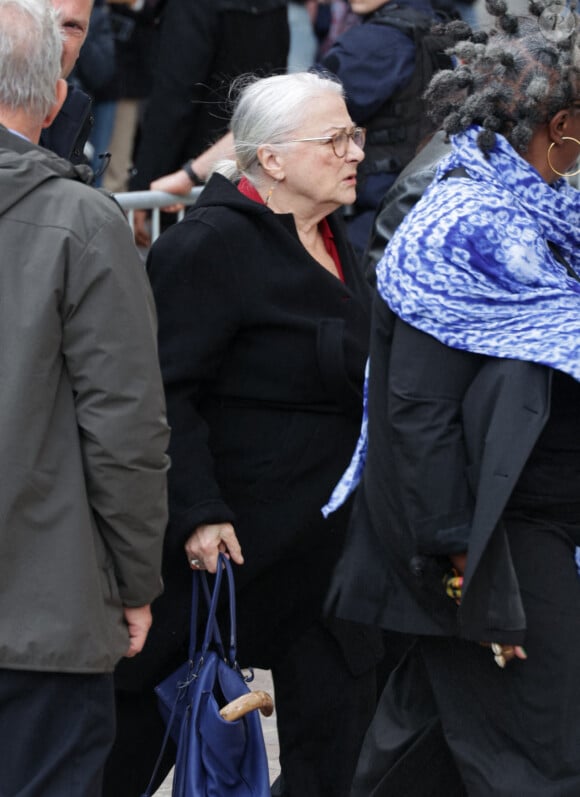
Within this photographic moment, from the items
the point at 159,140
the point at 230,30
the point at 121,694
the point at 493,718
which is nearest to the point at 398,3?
the point at 230,30

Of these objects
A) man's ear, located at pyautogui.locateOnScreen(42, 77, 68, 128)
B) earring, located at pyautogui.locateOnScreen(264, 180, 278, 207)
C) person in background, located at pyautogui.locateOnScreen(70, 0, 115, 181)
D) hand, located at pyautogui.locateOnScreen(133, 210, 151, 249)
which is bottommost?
A: person in background, located at pyautogui.locateOnScreen(70, 0, 115, 181)

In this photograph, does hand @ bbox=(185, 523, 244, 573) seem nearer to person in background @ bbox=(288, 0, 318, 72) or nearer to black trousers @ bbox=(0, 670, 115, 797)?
black trousers @ bbox=(0, 670, 115, 797)

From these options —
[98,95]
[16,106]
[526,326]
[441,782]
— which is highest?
[16,106]

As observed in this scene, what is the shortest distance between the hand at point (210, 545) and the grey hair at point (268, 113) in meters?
0.92

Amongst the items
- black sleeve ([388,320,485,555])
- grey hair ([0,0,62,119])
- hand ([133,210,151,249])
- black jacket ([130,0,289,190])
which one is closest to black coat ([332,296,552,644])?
black sleeve ([388,320,485,555])

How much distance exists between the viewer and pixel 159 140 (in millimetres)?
6617

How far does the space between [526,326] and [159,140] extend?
12.6 ft

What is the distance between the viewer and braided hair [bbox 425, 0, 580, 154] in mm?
3156

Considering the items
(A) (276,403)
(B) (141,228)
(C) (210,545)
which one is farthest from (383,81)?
(C) (210,545)

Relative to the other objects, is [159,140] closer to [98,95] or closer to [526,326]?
[98,95]

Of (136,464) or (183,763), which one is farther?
(183,763)

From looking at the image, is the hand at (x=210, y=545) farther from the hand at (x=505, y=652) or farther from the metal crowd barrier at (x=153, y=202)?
the metal crowd barrier at (x=153, y=202)

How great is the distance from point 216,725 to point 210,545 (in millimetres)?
443

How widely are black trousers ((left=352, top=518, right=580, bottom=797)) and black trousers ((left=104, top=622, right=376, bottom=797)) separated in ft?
2.31
